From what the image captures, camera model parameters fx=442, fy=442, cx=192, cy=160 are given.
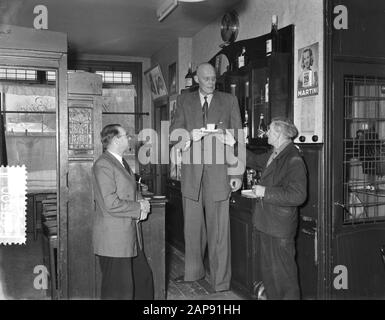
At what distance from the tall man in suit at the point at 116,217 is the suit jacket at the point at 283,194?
2.86 ft

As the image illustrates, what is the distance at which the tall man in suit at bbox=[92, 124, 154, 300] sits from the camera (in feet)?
9.75

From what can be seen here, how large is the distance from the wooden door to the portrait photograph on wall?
18 cm

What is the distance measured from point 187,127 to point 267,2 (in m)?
1.69

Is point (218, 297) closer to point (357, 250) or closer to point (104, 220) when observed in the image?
point (357, 250)

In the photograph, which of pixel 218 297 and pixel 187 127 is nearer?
pixel 187 127

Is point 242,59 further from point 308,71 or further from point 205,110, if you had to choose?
point 205,110

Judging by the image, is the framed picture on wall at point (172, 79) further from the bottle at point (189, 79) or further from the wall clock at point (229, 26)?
the wall clock at point (229, 26)

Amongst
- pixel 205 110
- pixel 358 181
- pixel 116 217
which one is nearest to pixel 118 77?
pixel 205 110

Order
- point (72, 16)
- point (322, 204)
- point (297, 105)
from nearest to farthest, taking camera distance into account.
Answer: point (322, 204) < point (297, 105) < point (72, 16)

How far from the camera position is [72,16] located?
19.2ft

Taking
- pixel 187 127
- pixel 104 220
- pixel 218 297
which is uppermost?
pixel 187 127

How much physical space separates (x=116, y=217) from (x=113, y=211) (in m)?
0.07

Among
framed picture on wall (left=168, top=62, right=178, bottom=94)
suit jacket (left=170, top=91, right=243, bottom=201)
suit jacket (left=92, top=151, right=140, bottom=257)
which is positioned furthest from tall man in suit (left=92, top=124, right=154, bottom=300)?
framed picture on wall (left=168, top=62, right=178, bottom=94)
